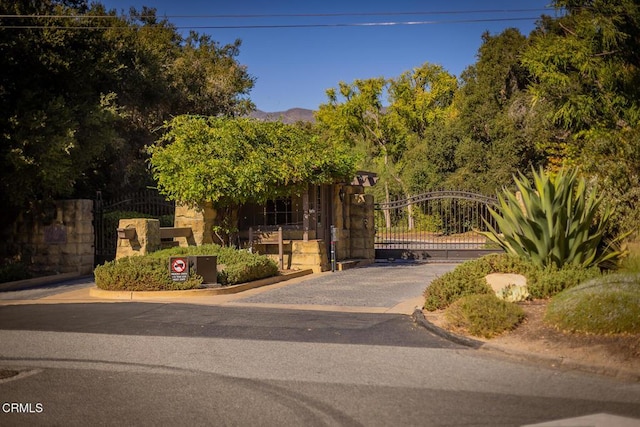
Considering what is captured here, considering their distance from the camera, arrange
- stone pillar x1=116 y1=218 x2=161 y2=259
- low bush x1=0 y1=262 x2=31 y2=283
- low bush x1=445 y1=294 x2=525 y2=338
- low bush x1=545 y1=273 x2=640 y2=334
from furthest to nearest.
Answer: stone pillar x1=116 y1=218 x2=161 y2=259 < low bush x1=0 y1=262 x2=31 y2=283 < low bush x1=445 y1=294 x2=525 y2=338 < low bush x1=545 y1=273 x2=640 y2=334

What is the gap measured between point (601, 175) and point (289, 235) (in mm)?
9162

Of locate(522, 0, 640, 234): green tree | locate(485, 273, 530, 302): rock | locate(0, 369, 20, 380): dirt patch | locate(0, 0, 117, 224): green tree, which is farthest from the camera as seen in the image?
locate(0, 0, 117, 224): green tree

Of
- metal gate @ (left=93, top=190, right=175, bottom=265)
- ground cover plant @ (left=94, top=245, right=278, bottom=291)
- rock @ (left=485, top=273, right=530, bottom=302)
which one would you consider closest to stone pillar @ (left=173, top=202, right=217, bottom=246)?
metal gate @ (left=93, top=190, right=175, bottom=265)

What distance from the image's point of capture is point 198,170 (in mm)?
17766

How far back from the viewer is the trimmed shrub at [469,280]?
11188mm

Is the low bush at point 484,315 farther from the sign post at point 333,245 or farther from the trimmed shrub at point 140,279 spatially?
the sign post at point 333,245

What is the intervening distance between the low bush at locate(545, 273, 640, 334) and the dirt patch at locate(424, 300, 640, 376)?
0.44 ft

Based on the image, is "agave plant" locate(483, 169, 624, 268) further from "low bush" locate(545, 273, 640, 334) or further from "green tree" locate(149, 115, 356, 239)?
"green tree" locate(149, 115, 356, 239)

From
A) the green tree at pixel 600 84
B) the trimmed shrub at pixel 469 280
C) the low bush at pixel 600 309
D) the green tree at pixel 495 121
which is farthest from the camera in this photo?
the green tree at pixel 495 121

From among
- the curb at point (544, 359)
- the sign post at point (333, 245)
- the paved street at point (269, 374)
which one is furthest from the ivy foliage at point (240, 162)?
the curb at point (544, 359)

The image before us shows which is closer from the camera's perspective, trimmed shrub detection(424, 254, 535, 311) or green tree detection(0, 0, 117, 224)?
trimmed shrub detection(424, 254, 535, 311)

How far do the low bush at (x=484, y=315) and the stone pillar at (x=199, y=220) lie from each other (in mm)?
10320

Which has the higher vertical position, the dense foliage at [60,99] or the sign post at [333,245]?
the dense foliage at [60,99]

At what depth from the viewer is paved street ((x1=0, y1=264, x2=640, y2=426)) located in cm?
593
